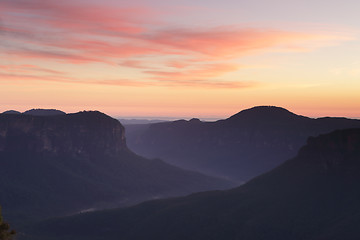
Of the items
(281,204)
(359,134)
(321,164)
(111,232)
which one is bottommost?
(111,232)

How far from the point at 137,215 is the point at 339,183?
87.6 m

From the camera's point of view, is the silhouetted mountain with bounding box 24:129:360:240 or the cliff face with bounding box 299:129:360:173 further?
the cliff face with bounding box 299:129:360:173

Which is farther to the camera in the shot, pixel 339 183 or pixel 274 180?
pixel 274 180

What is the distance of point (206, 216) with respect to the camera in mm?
174750

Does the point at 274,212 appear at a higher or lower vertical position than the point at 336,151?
lower

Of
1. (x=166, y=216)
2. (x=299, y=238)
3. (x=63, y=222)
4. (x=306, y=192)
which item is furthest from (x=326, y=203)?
(x=63, y=222)

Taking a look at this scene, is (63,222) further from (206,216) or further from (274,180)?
(274,180)

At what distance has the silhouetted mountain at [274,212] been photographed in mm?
156125

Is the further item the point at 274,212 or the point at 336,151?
the point at 336,151

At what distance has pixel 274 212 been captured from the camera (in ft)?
548

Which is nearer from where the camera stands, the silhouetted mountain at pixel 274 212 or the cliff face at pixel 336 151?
the silhouetted mountain at pixel 274 212

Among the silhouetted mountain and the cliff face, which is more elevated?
the cliff face

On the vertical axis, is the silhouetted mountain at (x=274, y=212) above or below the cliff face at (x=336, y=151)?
below

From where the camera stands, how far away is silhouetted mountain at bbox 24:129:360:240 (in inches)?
6147
